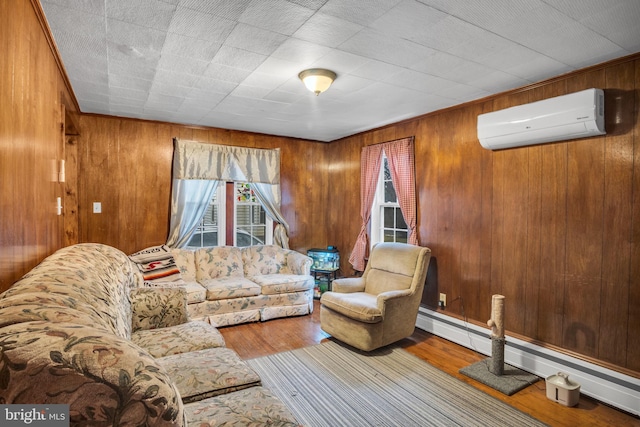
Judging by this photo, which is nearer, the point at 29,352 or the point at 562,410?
the point at 29,352

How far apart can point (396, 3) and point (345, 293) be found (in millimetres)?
2885

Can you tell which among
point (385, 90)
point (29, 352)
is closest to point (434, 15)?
point (385, 90)

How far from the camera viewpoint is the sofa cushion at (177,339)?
219cm

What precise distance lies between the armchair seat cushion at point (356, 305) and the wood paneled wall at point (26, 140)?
2.39 meters

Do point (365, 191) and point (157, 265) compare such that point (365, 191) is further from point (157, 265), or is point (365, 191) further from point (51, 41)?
point (51, 41)

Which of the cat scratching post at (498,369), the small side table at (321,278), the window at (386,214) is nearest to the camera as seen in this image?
the cat scratching post at (498,369)

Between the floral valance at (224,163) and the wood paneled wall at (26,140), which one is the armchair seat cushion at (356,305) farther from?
the wood paneled wall at (26,140)

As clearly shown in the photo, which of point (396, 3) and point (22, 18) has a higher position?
point (396, 3)

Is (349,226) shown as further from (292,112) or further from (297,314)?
(292,112)

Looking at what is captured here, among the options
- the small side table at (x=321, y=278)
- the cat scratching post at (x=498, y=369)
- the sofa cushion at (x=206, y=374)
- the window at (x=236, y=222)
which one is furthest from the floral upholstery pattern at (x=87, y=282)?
the small side table at (x=321, y=278)

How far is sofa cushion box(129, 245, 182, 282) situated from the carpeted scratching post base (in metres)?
3.21

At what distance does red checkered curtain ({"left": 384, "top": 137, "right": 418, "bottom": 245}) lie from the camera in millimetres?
4172

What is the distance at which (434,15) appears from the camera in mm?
1921

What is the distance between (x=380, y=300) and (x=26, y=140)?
2.81m
